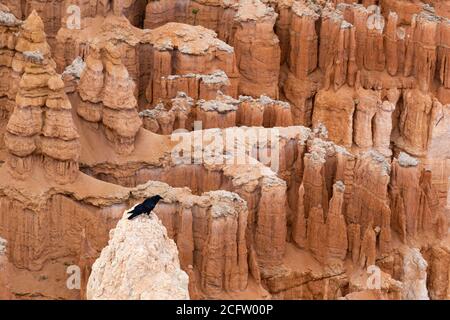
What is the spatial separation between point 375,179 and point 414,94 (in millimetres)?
12147

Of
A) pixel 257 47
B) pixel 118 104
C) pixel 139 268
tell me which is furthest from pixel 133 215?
pixel 257 47

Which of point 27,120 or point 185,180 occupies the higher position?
point 27,120

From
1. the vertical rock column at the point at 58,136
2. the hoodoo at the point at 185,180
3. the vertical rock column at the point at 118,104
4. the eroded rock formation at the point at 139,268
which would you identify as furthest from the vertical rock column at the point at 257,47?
the eroded rock formation at the point at 139,268

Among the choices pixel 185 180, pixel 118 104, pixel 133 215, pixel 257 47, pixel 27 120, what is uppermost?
pixel 133 215

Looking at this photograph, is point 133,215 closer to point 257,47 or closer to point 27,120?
point 27,120

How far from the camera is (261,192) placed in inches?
1304

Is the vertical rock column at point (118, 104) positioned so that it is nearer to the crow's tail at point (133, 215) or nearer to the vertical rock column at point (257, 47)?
the crow's tail at point (133, 215)

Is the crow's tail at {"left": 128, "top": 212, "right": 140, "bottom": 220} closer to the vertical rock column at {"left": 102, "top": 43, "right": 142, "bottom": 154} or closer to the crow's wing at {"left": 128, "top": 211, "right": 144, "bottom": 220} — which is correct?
the crow's wing at {"left": 128, "top": 211, "right": 144, "bottom": 220}

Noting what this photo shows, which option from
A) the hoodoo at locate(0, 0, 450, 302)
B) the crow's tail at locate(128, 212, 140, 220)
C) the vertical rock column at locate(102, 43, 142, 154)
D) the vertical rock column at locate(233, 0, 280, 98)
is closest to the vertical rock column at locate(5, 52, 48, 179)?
the hoodoo at locate(0, 0, 450, 302)

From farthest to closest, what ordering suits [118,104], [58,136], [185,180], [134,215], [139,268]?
1. [185,180]
2. [118,104]
3. [58,136]
4. [134,215]
5. [139,268]

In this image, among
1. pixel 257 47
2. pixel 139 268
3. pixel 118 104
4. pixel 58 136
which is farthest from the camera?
pixel 257 47

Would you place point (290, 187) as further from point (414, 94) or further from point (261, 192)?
point (414, 94)
